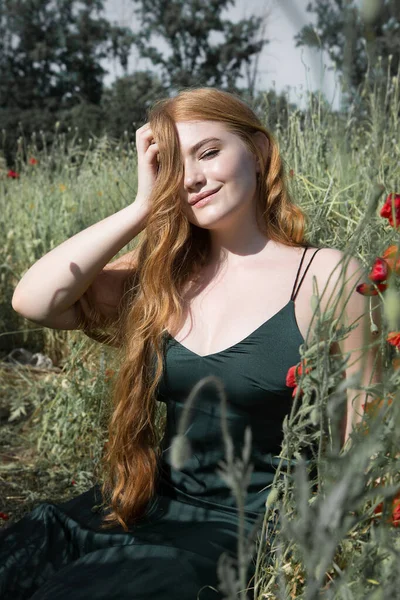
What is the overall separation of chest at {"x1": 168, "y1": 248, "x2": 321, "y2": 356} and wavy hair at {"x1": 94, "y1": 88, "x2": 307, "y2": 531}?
0.05 m

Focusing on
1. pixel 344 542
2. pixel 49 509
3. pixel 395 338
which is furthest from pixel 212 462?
pixel 395 338

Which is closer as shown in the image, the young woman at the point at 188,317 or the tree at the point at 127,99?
the young woman at the point at 188,317

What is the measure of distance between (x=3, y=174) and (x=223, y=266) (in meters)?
4.28

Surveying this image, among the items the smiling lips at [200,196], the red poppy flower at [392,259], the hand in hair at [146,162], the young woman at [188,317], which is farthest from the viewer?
the hand in hair at [146,162]

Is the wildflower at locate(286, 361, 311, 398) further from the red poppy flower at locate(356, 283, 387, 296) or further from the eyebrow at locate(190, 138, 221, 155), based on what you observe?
the eyebrow at locate(190, 138, 221, 155)

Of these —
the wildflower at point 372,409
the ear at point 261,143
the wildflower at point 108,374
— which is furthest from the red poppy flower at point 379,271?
the wildflower at point 108,374

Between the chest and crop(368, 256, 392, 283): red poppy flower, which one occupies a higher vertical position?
crop(368, 256, 392, 283): red poppy flower

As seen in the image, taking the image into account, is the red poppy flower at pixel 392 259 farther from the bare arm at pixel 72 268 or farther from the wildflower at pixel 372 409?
the bare arm at pixel 72 268

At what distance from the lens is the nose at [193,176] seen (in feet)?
5.75

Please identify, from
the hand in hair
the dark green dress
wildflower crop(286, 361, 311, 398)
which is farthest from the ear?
wildflower crop(286, 361, 311, 398)

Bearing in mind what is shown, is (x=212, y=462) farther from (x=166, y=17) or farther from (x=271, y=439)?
(x=166, y=17)

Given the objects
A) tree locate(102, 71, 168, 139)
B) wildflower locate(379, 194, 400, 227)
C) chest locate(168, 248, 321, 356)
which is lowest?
tree locate(102, 71, 168, 139)

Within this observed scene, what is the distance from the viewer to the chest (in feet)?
5.54

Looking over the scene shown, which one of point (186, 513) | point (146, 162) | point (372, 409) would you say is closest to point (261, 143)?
point (146, 162)
